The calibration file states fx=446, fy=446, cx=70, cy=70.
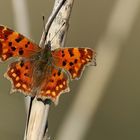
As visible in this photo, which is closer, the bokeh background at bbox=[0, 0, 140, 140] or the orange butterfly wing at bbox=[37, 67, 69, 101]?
the orange butterfly wing at bbox=[37, 67, 69, 101]

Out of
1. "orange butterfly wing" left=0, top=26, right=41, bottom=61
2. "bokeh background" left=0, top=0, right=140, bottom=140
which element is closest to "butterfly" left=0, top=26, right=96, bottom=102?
"orange butterfly wing" left=0, top=26, right=41, bottom=61

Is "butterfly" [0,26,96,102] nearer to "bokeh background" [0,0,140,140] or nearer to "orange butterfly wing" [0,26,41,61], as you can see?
"orange butterfly wing" [0,26,41,61]

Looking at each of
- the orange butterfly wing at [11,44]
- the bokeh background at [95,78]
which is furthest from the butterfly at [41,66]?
the bokeh background at [95,78]

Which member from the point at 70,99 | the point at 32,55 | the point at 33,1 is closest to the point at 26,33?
the point at 33,1

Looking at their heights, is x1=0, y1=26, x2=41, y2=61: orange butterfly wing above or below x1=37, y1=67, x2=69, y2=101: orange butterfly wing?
above

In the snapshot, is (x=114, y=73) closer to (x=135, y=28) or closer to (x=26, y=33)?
(x=135, y=28)

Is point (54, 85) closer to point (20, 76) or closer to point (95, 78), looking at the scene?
point (20, 76)
